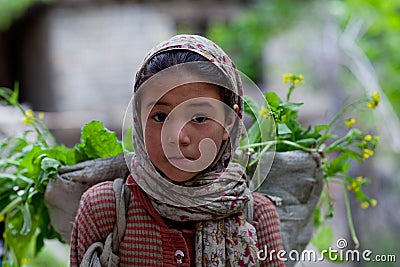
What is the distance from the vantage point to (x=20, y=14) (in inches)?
163

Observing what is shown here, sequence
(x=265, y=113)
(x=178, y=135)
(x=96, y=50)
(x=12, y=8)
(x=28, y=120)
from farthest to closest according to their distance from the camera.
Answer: (x=96, y=50) → (x=12, y=8) → (x=28, y=120) → (x=265, y=113) → (x=178, y=135)

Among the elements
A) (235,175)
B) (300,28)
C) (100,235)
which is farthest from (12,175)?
(300,28)

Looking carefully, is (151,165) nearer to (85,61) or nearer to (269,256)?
(269,256)

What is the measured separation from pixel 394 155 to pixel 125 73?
2007 millimetres

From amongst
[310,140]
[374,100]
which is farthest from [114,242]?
[374,100]

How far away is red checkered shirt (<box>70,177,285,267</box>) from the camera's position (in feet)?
2.43

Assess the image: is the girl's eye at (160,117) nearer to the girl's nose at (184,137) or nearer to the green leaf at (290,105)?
the girl's nose at (184,137)

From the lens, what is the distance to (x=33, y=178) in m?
0.92

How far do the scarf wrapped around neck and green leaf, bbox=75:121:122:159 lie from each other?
146 mm

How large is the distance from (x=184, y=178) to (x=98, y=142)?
0.75 feet

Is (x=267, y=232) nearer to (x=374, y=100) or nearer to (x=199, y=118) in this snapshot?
(x=199, y=118)

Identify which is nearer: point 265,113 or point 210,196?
point 210,196

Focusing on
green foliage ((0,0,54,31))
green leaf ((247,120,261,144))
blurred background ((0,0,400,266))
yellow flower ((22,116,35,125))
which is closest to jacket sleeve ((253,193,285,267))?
green leaf ((247,120,261,144))

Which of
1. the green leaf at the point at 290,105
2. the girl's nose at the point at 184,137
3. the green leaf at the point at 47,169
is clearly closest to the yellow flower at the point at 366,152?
the green leaf at the point at 290,105
